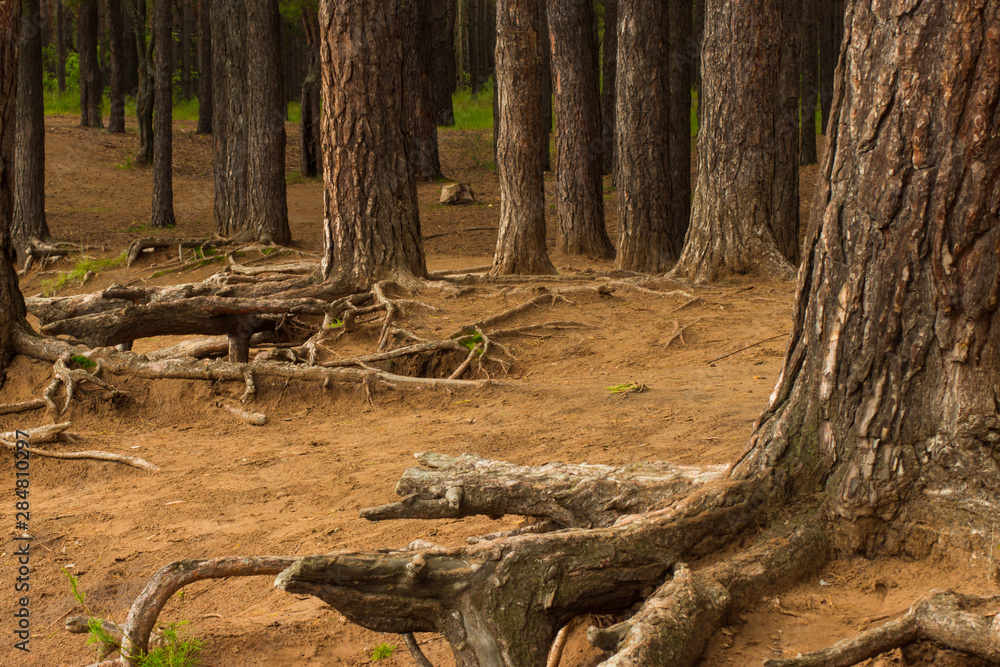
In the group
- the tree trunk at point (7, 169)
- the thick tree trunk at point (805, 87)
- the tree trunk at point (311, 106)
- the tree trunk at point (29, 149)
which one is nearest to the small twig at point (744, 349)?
the tree trunk at point (7, 169)

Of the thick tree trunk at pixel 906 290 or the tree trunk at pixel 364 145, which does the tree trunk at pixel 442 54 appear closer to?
the tree trunk at pixel 364 145

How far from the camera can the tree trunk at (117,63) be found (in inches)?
828

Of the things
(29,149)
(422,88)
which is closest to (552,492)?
(29,149)

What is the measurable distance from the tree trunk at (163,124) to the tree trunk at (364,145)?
7.60 m

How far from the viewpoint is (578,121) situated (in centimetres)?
1166

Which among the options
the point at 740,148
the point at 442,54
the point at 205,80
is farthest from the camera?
the point at 205,80

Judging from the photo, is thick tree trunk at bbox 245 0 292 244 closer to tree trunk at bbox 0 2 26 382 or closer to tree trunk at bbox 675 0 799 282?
tree trunk at bbox 0 2 26 382

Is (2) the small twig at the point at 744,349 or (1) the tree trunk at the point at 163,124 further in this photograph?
(1) the tree trunk at the point at 163,124

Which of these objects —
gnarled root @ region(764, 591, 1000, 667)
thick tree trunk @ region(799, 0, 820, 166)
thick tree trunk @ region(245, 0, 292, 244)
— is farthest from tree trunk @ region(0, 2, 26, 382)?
thick tree trunk @ region(799, 0, 820, 166)

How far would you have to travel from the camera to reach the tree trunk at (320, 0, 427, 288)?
7555mm

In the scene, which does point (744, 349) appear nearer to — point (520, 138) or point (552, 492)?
point (552, 492)

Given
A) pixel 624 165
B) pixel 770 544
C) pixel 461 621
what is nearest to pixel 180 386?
pixel 461 621

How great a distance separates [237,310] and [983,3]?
20.1ft

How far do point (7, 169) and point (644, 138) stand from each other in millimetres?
7032
